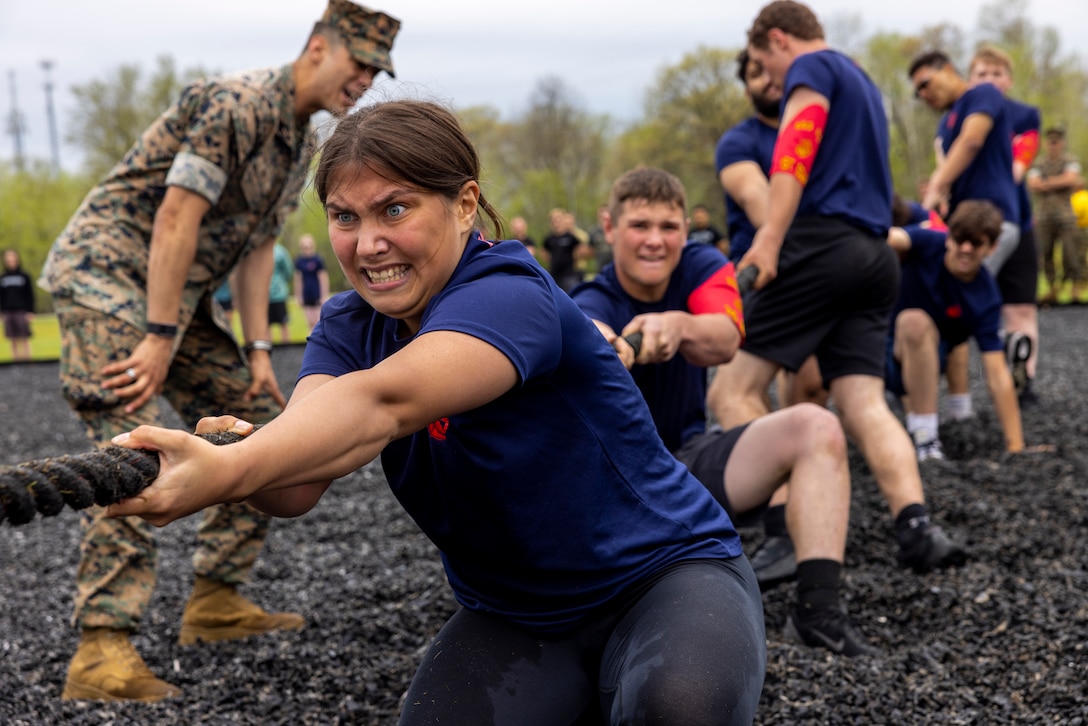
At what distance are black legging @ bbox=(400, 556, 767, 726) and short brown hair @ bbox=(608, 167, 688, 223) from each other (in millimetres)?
1761

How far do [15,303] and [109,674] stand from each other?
18211 mm

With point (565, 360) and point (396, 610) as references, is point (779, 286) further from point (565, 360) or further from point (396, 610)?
Answer: point (565, 360)

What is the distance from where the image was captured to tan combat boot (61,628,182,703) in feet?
11.3

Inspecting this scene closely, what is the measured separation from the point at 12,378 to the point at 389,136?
15850 mm

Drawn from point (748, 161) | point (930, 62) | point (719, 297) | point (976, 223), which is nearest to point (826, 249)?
point (748, 161)

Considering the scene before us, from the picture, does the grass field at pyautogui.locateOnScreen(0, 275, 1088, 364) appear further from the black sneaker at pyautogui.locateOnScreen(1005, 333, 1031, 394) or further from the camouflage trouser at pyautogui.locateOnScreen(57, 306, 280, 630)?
the camouflage trouser at pyautogui.locateOnScreen(57, 306, 280, 630)

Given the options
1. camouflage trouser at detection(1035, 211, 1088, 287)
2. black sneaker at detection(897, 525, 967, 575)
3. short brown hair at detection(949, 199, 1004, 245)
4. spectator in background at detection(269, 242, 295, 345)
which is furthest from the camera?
spectator in background at detection(269, 242, 295, 345)

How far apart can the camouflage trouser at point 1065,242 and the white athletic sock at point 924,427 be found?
388 inches

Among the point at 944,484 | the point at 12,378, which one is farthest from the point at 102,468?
the point at 12,378

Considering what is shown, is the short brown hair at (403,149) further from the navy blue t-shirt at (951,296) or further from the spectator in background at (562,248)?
the spectator in background at (562,248)

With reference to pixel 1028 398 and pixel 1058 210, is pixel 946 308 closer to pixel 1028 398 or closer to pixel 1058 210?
pixel 1028 398

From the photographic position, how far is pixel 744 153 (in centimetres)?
530

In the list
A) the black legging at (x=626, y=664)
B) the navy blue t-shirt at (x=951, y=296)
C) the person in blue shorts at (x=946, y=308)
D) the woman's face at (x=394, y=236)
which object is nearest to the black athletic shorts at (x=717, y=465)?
the black legging at (x=626, y=664)

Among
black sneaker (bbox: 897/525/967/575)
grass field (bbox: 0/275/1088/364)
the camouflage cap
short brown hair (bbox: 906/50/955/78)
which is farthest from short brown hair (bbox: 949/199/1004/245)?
grass field (bbox: 0/275/1088/364)
